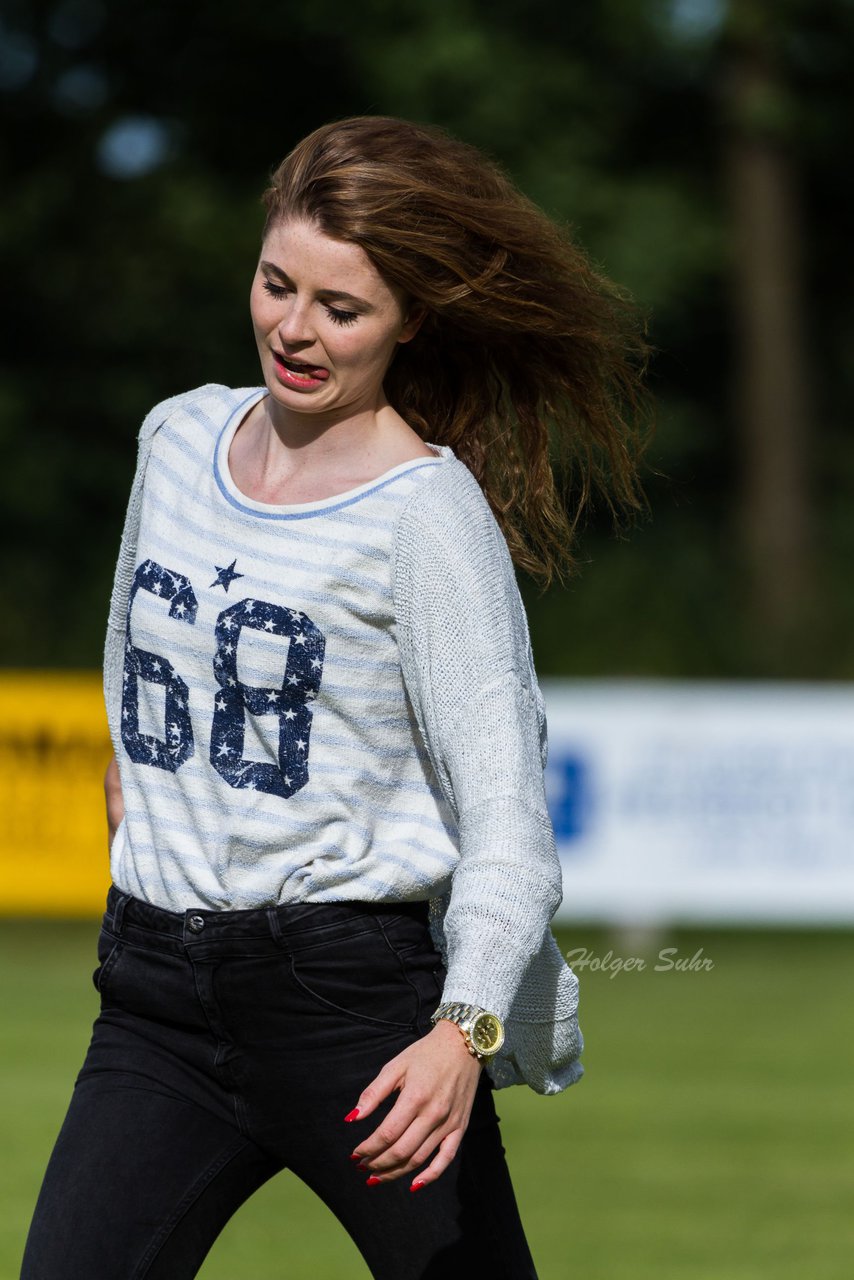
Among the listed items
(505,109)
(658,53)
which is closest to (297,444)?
(505,109)

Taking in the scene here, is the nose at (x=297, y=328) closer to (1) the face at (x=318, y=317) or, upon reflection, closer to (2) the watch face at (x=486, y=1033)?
(1) the face at (x=318, y=317)

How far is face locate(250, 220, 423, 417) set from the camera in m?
2.78

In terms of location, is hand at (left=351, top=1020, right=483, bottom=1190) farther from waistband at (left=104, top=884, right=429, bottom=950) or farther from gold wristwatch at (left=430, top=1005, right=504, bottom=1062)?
waistband at (left=104, top=884, right=429, bottom=950)

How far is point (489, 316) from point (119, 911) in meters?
1.00

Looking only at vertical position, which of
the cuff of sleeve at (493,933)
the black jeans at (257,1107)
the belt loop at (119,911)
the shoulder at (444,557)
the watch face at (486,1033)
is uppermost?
the shoulder at (444,557)

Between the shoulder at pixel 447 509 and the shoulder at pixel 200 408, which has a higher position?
the shoulder at pixel 200 408

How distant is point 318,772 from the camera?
2.75 m

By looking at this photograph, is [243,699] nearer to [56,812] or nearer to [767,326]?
[56,812]

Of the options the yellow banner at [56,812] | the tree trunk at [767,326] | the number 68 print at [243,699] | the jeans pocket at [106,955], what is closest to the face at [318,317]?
the number 68 print at [243,699]

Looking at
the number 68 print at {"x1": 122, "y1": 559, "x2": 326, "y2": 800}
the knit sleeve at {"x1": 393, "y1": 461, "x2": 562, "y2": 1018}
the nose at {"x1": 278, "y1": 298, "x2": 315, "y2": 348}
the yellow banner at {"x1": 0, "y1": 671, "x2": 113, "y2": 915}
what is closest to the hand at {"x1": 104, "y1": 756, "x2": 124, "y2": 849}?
the number 68 print at {"x1": 122, "y1": 559, "x2": 326, "y2": 800}

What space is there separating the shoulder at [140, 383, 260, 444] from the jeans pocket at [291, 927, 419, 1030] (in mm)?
792

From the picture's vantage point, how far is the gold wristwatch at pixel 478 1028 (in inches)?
99.0

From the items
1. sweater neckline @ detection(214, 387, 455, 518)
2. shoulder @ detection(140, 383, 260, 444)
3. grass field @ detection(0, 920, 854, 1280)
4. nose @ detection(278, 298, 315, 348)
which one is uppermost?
nose @ detection(278, 298, 315, 348)

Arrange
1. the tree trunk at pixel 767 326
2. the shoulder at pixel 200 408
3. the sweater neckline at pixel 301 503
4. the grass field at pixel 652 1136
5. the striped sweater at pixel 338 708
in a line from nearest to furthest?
the striped sweater at pixel 338 708 < the sweater neckline at pixel 301 503 < the shoulder at pixel 200 408 < the grass field at pixel 652 1136 < the tree trunk at pixel 767 326
